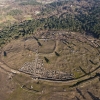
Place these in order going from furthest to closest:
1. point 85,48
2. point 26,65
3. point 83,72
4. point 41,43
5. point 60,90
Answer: point 41,43 → point 85,48 → point 26,65 → point 83,72 → point 60,90

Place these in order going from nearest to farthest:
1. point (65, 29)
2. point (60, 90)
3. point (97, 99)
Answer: point (97, 99), point (60, 90), point (65, 29)

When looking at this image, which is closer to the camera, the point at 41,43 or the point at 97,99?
the point at 97,99

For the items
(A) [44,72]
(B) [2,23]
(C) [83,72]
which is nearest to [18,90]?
(A) [44,72]

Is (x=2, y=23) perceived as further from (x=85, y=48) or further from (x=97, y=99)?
(x=97, y=99)

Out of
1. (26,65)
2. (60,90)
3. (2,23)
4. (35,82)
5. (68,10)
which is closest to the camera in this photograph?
(60,90)

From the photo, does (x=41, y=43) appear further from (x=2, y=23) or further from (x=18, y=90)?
(x=2, y=23)

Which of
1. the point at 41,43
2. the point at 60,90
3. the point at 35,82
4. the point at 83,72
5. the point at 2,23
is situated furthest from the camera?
the point at 2,23

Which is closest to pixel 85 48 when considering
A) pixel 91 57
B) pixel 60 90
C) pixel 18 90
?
pixel 91 57

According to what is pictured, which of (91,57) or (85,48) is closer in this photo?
(91,57)

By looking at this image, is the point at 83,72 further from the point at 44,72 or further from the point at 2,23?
the point at 2,23
